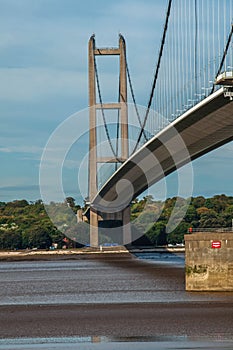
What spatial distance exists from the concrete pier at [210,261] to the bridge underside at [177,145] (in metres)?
6.09

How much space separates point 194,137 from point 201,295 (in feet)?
65.9

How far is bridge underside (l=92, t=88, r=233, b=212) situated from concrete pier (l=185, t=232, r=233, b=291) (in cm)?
609

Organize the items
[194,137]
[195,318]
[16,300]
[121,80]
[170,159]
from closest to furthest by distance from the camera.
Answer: [195,318], [16,300], [194,137], [170,159], [121,80]

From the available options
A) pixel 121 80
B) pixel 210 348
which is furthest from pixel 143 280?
pixel 121 80

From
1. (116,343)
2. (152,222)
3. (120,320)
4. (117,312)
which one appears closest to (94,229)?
(152,222)

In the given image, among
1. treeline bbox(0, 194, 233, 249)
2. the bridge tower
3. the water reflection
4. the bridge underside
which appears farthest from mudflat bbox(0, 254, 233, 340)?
treeline bbox(0, 194, 233, 249)

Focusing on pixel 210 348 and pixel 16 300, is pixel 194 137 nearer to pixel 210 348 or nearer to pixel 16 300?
pixel 16 300

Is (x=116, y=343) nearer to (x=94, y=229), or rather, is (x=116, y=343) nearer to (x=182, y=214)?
(x=94, y=229)

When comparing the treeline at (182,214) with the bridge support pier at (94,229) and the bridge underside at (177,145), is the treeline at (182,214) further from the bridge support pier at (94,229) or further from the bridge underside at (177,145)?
the bridge underside at (177,145)

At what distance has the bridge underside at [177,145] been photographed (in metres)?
42.8

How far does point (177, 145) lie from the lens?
55750 millimetres

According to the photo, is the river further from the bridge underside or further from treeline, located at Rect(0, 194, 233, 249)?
treeline, located at Rect(0, 194, 233, 249)

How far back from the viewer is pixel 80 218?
431 feet

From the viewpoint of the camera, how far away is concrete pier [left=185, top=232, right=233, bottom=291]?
33.0 m
